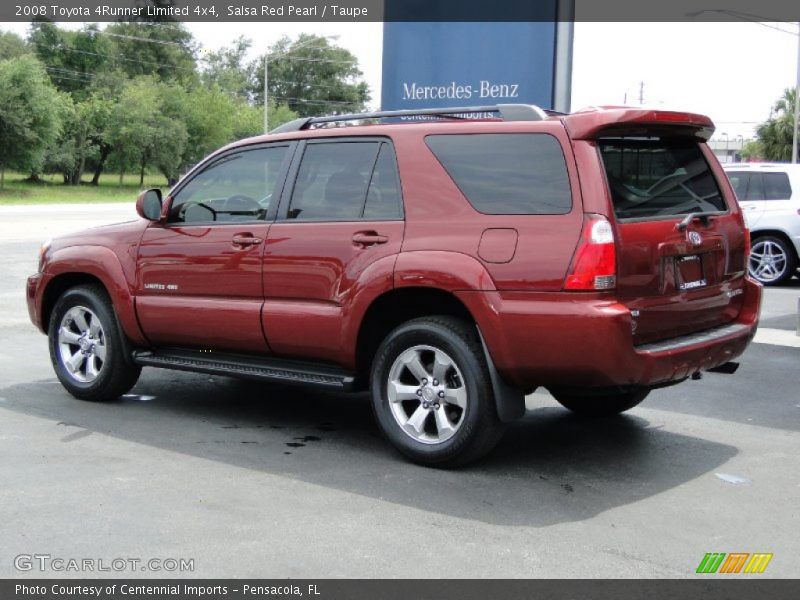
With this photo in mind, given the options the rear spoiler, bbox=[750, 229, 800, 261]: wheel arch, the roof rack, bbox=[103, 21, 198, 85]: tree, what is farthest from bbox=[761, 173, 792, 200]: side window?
bbox=[103, 21, 198, 85]: tree

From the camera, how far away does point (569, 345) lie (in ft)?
17.1

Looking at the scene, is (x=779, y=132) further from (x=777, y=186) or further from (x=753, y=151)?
(x=777, y=186)

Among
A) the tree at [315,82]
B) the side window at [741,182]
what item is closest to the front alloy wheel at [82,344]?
the side window at [741,182]

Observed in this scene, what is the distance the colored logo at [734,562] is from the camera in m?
4.34

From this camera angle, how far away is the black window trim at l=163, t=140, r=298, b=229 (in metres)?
6.49

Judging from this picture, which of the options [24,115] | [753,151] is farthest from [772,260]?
[753,151]

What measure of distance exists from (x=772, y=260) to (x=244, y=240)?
1102 centimetres

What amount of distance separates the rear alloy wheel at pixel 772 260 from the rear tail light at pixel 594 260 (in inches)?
429

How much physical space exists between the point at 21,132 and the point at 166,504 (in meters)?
46.1

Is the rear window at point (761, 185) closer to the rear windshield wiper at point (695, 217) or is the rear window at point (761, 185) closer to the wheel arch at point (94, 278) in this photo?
the rear windshield wiper at point (695, 217)

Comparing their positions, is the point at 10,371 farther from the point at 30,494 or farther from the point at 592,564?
the point at 592,564

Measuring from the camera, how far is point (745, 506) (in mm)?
5191

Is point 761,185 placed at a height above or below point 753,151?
below

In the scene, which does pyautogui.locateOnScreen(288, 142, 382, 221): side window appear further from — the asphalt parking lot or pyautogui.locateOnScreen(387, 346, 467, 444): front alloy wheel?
the asphalt parking lot
